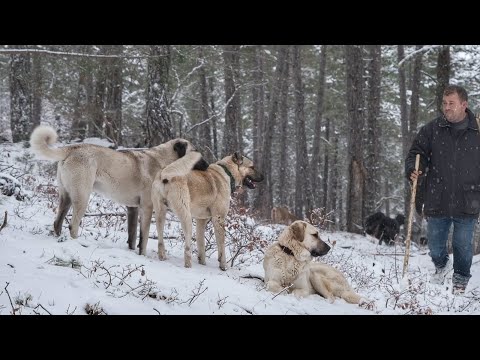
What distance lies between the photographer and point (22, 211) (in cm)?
753

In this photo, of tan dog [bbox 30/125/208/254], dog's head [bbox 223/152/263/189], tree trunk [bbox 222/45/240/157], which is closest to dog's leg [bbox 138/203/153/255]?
tan dog [bbox 30/125/208/254]

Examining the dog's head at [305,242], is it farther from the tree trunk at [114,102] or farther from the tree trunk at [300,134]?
the tree trunk at [300,134]

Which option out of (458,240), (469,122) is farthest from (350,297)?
(469,122)

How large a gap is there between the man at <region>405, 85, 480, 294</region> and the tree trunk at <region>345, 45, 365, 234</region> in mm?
8124

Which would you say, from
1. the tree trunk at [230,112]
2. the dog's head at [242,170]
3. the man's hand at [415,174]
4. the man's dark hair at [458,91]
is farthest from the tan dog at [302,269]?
the tree trunk at [230,112]

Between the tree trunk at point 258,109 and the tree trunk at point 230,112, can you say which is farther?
the tree trunk at point 258,109

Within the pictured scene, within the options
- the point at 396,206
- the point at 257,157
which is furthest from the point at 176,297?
the point at 396,206

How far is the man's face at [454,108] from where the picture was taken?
585 cm

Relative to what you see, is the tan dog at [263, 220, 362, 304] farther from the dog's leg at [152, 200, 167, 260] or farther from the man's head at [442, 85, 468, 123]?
the man's head at [442, 85, 468, 123]

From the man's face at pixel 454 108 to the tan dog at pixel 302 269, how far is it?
7.34ft

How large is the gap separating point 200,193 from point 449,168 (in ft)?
10.9

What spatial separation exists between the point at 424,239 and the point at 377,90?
19.0 feet

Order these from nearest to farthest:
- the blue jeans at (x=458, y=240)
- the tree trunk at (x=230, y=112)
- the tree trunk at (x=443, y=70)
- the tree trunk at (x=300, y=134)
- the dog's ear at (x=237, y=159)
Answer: the blue jeans at (x=458, y=240) → the dog's ear at (x=237, y=159) → the tree trunk at (x=443, y=70) → the tree trunk at (x=230, y=112) → the tree trunk at (x=300, y=134)

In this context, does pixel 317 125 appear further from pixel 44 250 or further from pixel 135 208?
pixel 44 250
